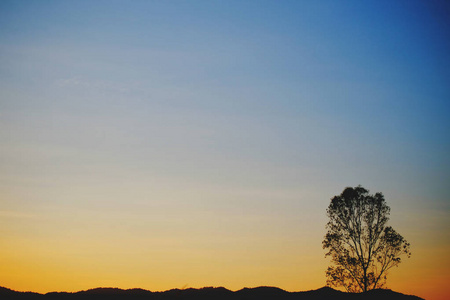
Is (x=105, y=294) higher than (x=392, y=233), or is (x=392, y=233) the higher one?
(x=392, y=233)

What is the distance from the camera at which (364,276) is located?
5344 centimetres

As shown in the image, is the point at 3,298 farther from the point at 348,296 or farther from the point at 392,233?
the point at 392,233

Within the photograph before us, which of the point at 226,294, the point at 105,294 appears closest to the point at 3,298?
the point at 105,294

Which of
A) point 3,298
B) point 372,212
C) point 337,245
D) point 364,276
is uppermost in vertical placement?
point 372,212

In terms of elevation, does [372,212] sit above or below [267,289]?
above

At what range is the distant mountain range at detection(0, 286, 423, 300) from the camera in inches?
2100

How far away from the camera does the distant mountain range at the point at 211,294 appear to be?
2100 inches

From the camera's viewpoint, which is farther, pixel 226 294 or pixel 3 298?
pixel 226 294

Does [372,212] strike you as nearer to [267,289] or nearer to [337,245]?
[337,245]

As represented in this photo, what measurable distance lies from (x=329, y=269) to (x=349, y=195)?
387 inches

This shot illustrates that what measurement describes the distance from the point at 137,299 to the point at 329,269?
24545 millimetres

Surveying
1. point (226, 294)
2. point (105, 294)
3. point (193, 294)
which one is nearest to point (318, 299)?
point (226, 294)

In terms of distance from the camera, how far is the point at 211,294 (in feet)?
182

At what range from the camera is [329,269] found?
182 feet
